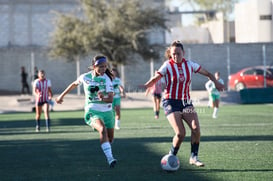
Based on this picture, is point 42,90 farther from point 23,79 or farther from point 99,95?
point 23,79

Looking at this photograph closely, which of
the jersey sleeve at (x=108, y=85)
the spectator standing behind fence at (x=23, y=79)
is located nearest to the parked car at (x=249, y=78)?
the spectator standing behind fence at (x=23, y=79)

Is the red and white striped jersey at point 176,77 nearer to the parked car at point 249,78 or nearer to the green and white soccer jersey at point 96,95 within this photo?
the green and white soccer jersey at point 96,95

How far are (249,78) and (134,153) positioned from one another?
28.0 metres

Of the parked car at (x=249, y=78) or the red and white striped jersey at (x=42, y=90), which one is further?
the parked car at (x=249, y=78)

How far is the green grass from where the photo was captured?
1109 cm

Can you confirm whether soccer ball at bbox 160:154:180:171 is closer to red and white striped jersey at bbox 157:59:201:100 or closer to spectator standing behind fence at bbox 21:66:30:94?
red and white striped jersey at bbox 157:59:201:100

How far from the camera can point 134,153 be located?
14352 millimetres

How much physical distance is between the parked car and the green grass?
1775 cm

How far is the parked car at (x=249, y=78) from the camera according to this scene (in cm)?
4062

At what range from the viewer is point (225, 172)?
11078 millimetres

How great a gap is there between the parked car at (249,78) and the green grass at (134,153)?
17.7 meters

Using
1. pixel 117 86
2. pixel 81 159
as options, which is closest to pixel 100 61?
pixel 81 159

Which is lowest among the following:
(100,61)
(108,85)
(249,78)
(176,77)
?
(249,78)

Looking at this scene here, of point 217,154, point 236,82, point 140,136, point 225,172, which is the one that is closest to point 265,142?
point 217,154
